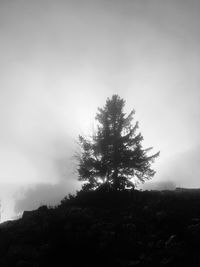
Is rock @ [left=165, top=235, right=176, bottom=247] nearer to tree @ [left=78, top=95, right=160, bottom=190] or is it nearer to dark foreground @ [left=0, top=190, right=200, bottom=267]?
dark foreground @ [left=0, top=190, right=200, bottom=267]

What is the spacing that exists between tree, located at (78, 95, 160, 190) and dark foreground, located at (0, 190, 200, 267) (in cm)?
610

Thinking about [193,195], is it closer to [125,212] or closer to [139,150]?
[125,212]

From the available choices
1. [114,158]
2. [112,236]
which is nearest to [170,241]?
[112,236]

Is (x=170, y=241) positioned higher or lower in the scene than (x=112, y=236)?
lower

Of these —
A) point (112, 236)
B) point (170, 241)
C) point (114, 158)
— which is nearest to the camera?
point (170, 241)

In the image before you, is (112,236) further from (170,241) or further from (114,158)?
(114,158)

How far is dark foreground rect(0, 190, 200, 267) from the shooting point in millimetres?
11633

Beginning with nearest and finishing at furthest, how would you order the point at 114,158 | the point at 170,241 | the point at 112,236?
the point at 170,241
the point at 112,236
the point at 114,158

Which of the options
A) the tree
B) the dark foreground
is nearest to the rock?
the dark foreground

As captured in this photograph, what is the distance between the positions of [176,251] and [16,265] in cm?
687

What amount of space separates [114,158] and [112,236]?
13.4 meters

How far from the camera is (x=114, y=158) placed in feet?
87.4

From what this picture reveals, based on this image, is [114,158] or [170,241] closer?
[170,241]

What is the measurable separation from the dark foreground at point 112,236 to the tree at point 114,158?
20.0ft
